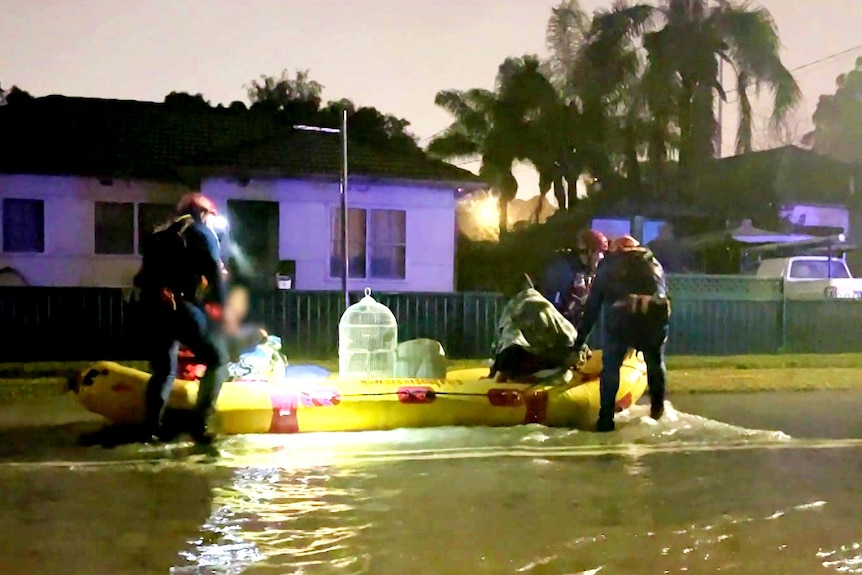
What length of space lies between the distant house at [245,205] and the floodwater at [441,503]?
10.9 meters

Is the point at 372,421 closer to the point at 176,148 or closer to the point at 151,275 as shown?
the point at 151,275

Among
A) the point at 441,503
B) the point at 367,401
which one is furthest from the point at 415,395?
the point at 441,503

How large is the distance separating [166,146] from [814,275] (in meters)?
15.1

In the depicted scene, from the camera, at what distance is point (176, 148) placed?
70.5 ft

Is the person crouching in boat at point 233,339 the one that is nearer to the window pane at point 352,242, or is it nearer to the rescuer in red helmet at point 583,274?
the rescuer in red helmet at point 583,274

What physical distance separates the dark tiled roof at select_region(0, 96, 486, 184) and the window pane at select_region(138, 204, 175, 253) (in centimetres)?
64

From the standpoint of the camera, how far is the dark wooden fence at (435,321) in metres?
14.9

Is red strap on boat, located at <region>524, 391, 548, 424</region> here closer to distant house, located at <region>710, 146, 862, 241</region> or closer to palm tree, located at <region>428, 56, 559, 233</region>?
distant house, located at <region>710, 146, 862, 241</region>

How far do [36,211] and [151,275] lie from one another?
13.3m

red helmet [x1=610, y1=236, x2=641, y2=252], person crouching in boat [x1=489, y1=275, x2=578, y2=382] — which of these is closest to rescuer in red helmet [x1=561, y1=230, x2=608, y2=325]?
red helmet [x1=610, y1=236, x2=641, y2=252]

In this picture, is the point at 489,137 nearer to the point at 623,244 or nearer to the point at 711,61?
the point at 711,61

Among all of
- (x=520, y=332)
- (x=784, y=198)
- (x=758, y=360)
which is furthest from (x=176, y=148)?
(x=784, y=198)

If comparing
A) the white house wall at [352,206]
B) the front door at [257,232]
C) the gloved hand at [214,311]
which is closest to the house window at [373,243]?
the white house wall at [352,206]

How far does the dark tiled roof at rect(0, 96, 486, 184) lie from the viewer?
1939 cm
